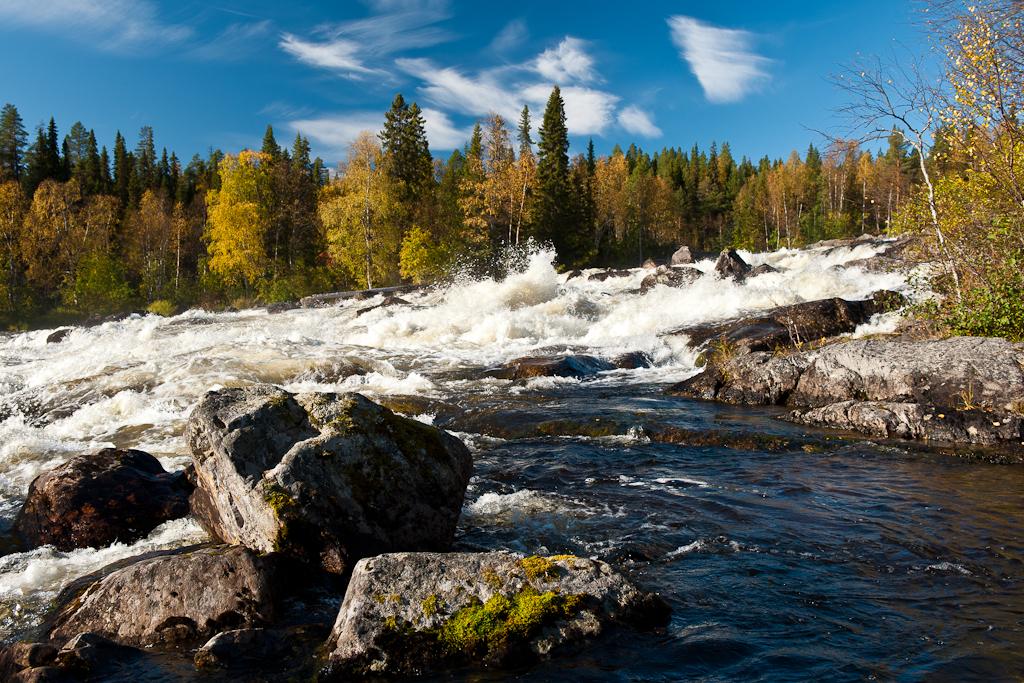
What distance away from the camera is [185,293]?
5659 centimetres

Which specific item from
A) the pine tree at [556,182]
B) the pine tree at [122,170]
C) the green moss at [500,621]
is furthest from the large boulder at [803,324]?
the pine tree at [122,170]

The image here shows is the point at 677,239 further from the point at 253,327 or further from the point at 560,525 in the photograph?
the point at 560,525

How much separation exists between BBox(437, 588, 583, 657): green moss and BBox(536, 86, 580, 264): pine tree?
56.2m

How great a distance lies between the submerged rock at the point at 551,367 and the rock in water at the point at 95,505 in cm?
996

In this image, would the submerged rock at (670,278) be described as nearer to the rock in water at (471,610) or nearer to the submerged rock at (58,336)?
the rock in water at (471,610)

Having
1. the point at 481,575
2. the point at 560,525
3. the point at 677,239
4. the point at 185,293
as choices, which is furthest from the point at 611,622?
the point at 677,239

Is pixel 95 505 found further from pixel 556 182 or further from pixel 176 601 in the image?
pixel 556 182

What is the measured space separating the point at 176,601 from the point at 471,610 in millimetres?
2347

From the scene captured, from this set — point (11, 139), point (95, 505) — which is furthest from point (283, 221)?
point (95, 505)

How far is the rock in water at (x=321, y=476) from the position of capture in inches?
203

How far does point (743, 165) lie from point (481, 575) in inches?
5287

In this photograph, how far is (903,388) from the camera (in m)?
11.3

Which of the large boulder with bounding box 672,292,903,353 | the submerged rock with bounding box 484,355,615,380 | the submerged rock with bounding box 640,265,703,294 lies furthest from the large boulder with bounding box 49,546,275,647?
Answer: the submerged rock with bounding box 640,265,703,294

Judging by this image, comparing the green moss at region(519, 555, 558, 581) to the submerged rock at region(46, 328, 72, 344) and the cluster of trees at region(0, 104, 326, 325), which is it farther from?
the cluster of trees at region(0, 104, 326, 325)
